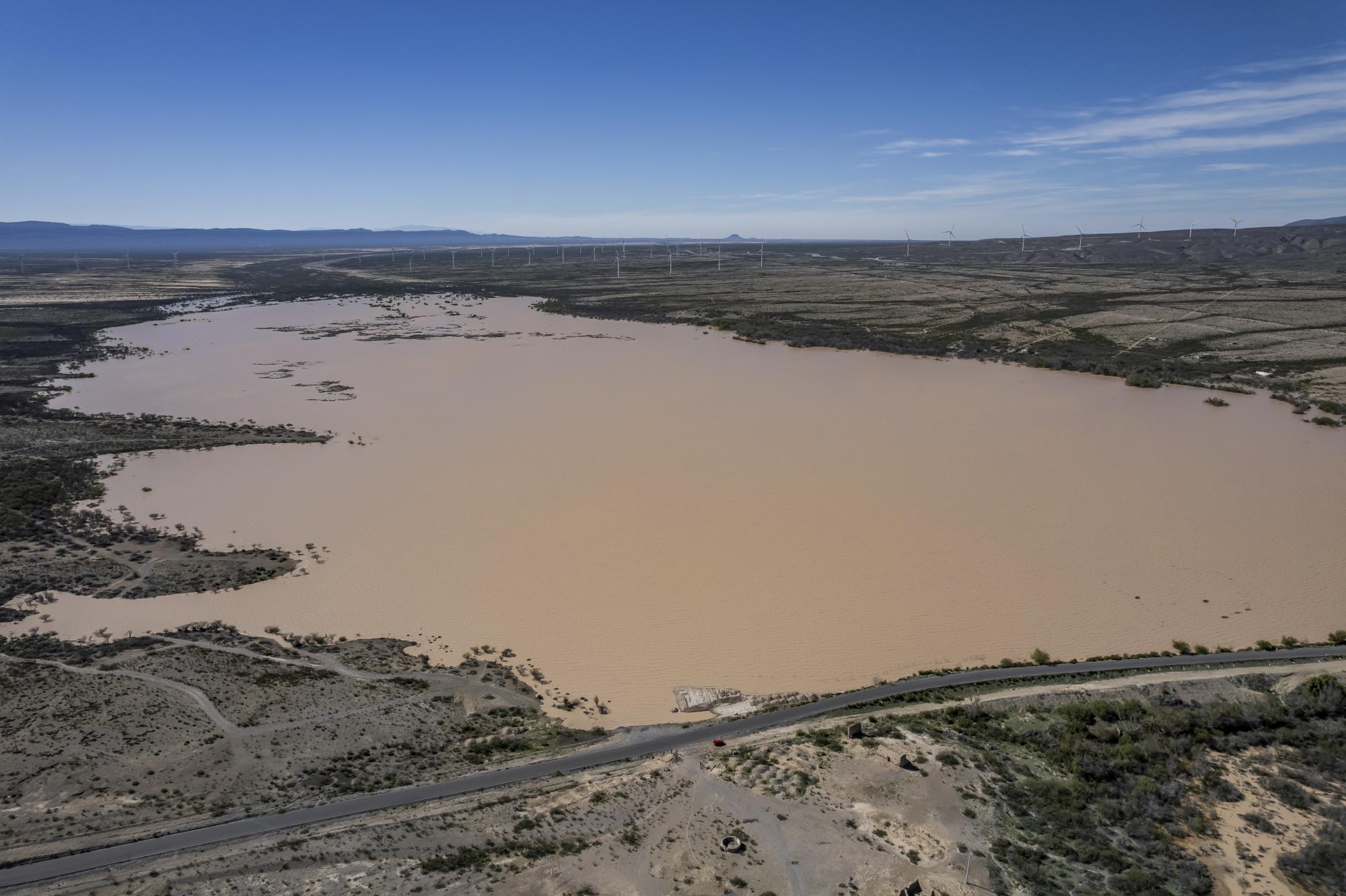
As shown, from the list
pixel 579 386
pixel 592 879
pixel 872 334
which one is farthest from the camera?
pixel 872 334

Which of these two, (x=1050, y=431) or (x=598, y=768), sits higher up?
(x=1050, y=431)

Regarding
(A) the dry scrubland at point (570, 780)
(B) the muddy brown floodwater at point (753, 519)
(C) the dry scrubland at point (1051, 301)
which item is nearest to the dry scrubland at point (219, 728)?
(A) the dry scrubland at point (570, 780)

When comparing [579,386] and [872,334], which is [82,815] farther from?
[872,334]

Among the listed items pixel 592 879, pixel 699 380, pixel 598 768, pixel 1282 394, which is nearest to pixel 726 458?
pixel 699 380

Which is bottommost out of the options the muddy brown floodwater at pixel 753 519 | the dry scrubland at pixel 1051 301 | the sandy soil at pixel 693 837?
the sandy soil at pixel 693 837

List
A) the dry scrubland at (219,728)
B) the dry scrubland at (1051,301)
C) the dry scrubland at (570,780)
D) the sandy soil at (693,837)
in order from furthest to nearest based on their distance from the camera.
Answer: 1. the dry scrubland at (1051,301)
2. the dry scrubland at (219,728)
3. the dry scrubland at (570,780)
4. the sandy soil at (693,837)

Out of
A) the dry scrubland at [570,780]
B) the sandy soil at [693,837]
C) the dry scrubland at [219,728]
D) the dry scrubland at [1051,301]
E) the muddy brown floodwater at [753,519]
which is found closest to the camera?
the sandy soil at [693,837]

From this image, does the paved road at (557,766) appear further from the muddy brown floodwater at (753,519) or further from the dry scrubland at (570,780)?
the muddy brown floodwater at (753,519)
